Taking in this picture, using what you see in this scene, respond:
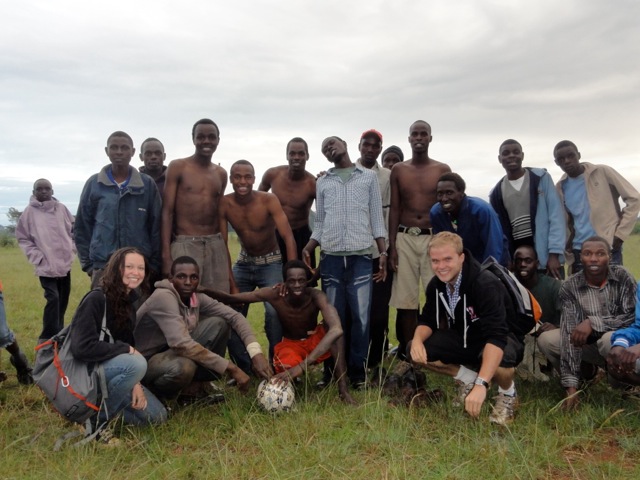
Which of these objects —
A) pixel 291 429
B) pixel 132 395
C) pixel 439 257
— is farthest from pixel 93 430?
pixel 439 257

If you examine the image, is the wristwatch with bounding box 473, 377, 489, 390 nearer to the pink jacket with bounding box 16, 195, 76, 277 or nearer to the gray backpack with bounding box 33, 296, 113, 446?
the gray backpack with bounding box 33, 296, 113, 446

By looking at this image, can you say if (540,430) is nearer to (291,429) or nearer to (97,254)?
(291,429)

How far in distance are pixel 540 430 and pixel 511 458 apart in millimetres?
552

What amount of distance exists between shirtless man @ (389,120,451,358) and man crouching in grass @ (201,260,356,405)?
1083 millimetres

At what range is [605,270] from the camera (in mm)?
5074

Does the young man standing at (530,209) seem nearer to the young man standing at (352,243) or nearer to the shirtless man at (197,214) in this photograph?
the young man standing at (352,243)

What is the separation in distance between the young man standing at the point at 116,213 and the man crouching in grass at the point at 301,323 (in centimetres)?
86

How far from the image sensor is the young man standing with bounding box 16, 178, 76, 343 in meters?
7.13

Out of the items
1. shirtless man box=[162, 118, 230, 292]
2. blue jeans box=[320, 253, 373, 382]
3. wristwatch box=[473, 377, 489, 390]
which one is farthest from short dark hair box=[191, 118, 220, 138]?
wristwatch box=[473, 377, 489, 390]

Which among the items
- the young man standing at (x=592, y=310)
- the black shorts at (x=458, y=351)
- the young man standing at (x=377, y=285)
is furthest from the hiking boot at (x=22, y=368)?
the young man standing at (x=592, y=310)

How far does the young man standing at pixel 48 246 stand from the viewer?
713cm

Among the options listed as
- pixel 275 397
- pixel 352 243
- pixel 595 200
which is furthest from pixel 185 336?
pixel 595 200

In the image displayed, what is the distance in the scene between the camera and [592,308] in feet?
16.8

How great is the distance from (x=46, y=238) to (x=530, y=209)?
18.9 ft
